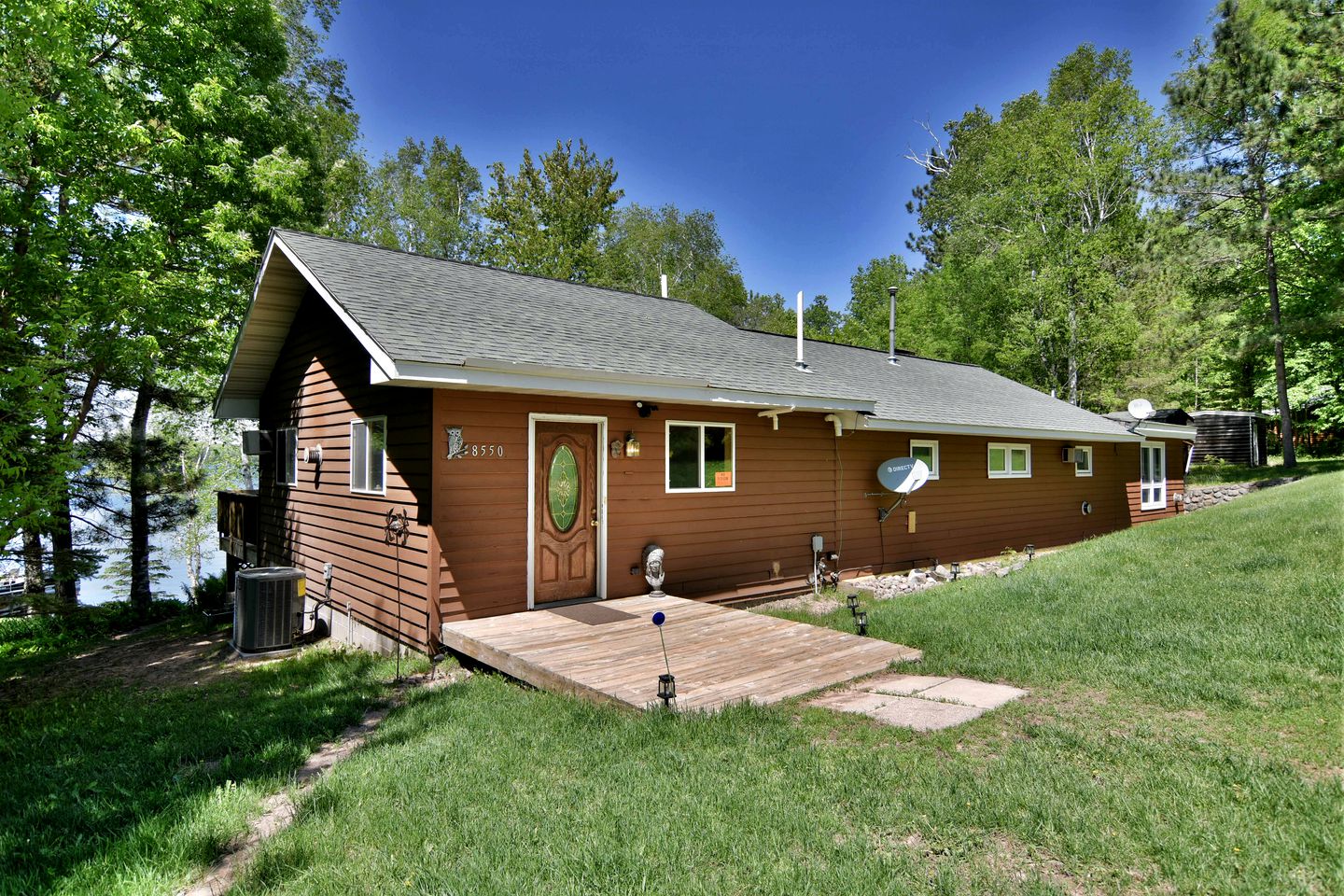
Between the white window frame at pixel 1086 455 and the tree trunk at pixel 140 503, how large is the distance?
18676 millimetres

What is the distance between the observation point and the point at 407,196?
2619cm

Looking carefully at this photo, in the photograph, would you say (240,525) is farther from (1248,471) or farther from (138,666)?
(1248,471)

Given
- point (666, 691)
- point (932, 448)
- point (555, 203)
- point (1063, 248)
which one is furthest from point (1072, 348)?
point (666, 691)

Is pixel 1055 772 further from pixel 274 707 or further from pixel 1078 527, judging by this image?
pixel 1078 527

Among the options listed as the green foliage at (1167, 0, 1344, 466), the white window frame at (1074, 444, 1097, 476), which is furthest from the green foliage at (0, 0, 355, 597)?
the green foliage at (1167, 0, 1344, 466)

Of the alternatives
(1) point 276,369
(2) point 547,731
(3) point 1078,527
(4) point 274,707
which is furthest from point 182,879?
(3) point 1078,527

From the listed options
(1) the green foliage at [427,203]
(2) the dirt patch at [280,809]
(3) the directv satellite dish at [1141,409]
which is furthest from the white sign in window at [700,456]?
(1) the green foliage at [427,203]

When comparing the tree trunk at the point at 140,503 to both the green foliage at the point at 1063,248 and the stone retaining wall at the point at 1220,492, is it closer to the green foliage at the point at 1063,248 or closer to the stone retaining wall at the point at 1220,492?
the green foliage at the point at 1063,248

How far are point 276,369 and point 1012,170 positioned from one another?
25.8 meters

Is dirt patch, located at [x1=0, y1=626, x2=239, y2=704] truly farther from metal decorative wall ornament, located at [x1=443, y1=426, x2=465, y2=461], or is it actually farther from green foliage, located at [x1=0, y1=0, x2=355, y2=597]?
metal decorative wall ornament, located at [x1=443, y1=426, x2=465, y2=461]

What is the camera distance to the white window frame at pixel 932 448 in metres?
11.5

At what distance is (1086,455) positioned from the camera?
604 inches

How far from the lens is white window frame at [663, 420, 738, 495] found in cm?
822

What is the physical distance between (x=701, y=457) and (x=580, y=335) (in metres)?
2.14
